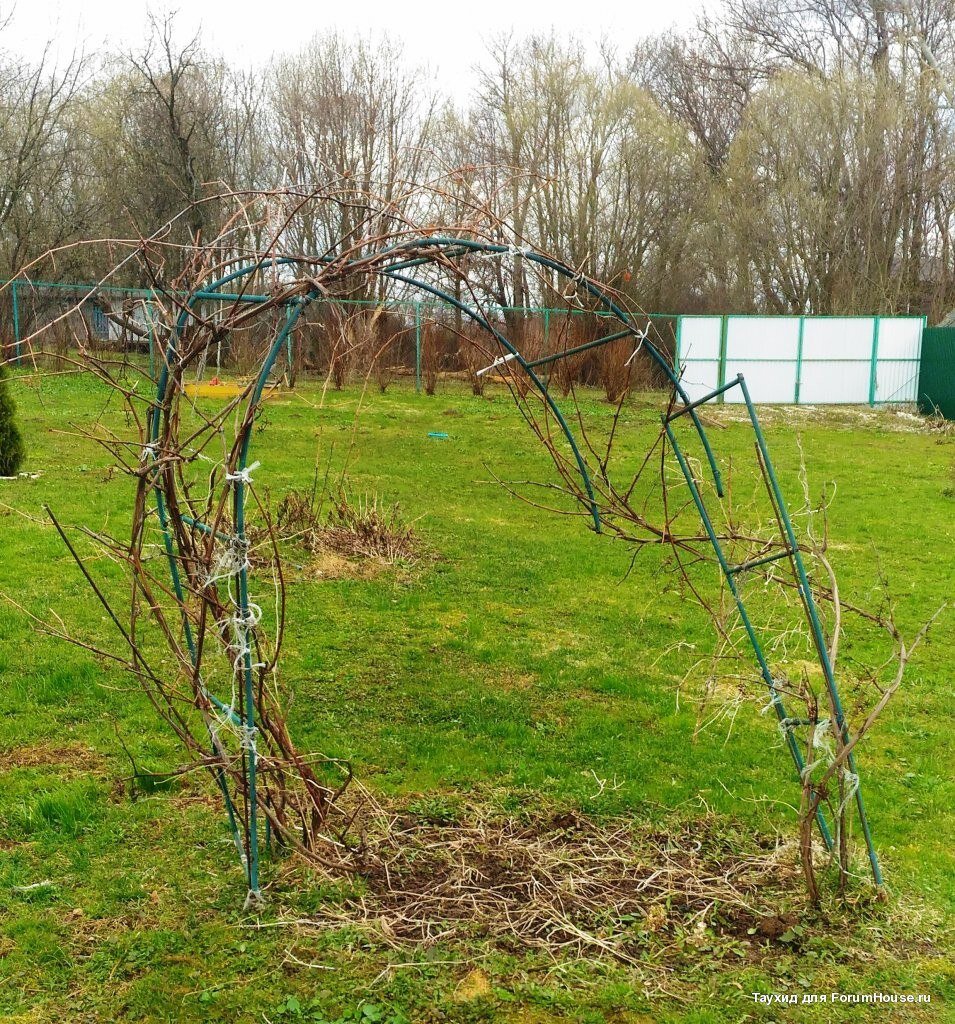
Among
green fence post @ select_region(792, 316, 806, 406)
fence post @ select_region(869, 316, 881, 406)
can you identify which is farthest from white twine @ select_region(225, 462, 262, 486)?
fence post @ select_region(869, 316, 881, 406)

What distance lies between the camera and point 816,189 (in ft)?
72.8

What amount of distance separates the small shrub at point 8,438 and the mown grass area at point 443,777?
2.19 feet

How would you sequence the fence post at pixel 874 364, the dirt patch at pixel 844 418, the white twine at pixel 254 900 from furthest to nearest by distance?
the fence post at pixel 874 364, the dirt patch at pixel 844 418, the white twine at pixel 254 900

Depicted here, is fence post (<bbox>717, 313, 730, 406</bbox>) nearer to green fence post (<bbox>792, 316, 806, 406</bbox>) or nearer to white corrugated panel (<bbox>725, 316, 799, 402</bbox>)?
white corrugated panel (<bbox>725, 316, 799, 402</bbox>)

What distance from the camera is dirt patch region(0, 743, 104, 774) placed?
3.75 meters

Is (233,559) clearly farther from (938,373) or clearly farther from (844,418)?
(938,373)

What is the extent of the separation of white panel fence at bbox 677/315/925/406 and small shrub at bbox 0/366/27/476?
13.7 metres

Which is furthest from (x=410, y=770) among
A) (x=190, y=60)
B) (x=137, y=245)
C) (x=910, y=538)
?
(x=190, y=60)

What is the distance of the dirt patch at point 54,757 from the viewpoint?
3.75 metres

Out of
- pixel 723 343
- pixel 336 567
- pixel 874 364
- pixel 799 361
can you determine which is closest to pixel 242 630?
pixel 336 567

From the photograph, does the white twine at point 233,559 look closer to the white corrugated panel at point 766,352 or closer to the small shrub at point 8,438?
the small shrub at point 8,438

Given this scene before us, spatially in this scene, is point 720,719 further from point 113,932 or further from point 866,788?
point 113,932

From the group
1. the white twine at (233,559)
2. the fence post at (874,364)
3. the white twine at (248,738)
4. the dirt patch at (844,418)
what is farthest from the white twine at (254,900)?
the fence post at (874,364)

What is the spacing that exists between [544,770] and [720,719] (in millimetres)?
979
